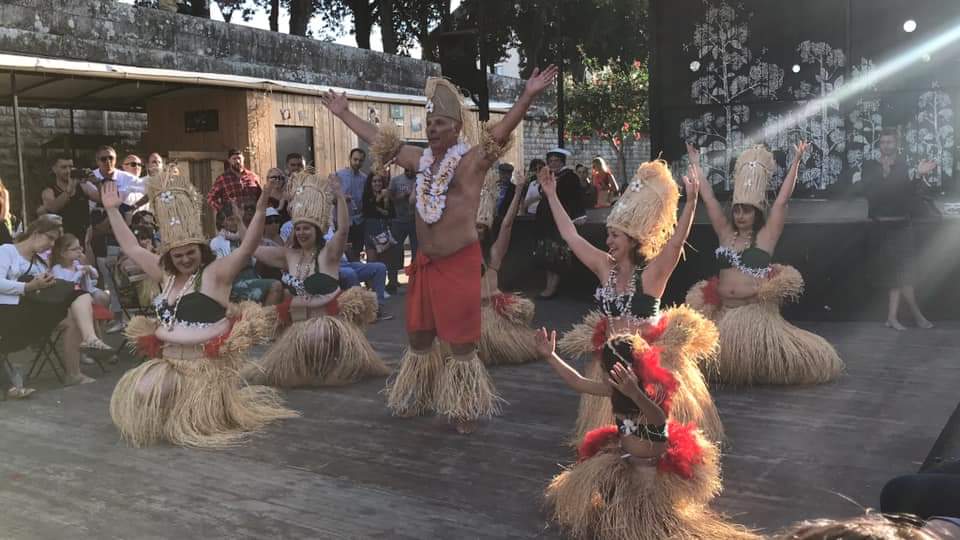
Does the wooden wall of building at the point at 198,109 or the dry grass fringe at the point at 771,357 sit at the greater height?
the wooden wall of building at the point at 198,109

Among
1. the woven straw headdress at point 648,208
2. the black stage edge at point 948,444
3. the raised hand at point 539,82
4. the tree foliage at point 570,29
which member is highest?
the tree foliage at point 570,29

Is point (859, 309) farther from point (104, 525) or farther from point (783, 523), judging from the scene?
point (104, 525)

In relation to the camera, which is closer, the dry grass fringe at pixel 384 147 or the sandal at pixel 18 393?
the dry grass fringe at pixel 384 147

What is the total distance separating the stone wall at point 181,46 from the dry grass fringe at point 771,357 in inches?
373

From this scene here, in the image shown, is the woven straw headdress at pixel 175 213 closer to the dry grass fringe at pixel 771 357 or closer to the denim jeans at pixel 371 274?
the dry grass fringe at pixel 771 357

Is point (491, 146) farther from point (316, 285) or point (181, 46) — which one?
point (181, 46)

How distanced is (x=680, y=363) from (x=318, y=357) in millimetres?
2585

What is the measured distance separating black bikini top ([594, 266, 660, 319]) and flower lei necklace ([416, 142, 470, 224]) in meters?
1.07

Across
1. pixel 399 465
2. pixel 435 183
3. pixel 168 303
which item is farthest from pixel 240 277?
pixel 399 465

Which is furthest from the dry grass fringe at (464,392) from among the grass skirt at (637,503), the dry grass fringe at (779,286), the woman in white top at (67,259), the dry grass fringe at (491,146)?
the woman in white top at (67,259)

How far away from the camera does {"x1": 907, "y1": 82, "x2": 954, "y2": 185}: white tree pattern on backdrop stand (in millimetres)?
8773

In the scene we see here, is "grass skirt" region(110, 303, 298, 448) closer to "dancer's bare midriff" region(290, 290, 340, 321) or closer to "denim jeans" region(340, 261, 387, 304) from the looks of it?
"dancer's bare midriff" region(290, 290, 340, 321)

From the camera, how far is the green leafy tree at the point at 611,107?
77.6ft

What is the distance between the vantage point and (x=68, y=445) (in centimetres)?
425
